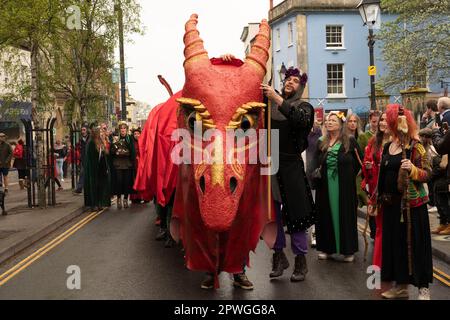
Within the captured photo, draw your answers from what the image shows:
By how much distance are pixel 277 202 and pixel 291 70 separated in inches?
61.3

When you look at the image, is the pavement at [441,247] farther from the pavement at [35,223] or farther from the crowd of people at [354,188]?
the crowd of people at [354,188]

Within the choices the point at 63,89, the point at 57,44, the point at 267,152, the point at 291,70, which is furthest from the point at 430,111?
the point at 63,89

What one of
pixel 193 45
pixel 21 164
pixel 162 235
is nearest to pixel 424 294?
pixel 193 45

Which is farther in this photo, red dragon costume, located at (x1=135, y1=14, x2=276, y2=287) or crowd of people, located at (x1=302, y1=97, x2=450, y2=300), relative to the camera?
crowd of people, located at (x1=302, y1=97, x2=450, y2=300)

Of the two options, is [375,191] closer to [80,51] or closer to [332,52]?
[80,51]

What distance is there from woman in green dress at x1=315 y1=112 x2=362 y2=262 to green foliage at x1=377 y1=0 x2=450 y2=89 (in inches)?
760

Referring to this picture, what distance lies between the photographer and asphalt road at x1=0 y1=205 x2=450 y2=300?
647cm

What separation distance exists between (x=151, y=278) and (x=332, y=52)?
36.2 meters

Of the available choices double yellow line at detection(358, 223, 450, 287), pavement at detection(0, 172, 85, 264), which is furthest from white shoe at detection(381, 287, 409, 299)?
pavement at detection(0, 172, 85, 264)

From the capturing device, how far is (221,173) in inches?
204

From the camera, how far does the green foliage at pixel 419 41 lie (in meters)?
26.1

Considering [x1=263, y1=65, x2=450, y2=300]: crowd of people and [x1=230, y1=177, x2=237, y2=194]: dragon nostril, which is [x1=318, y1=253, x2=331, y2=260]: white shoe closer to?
[x1=263, y1=65, x2=450, y2=300]: crowd of people

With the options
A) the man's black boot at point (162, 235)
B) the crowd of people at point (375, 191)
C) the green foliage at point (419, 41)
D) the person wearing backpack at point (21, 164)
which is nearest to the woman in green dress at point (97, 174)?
the man's black boot at point (162, 235)
